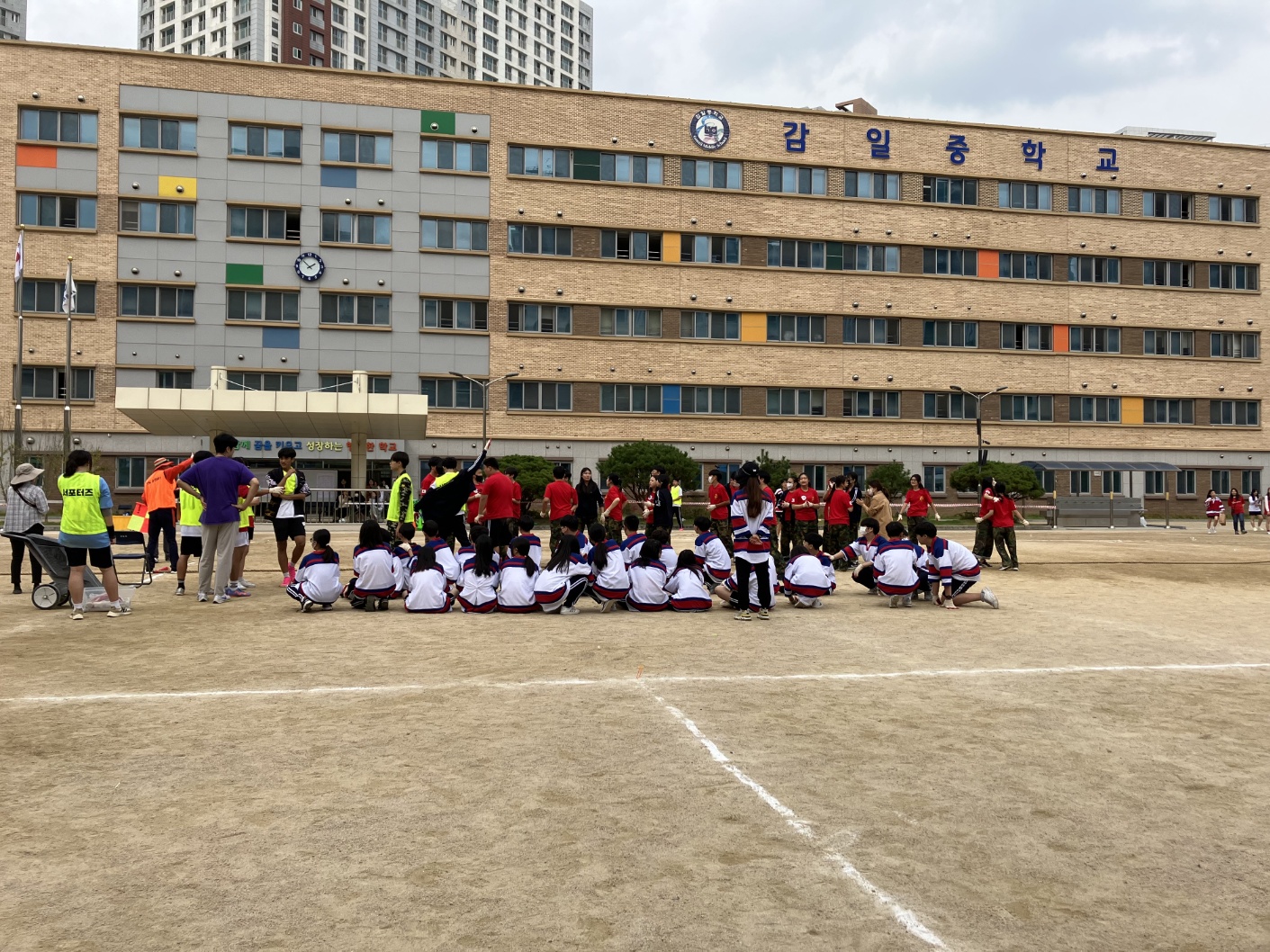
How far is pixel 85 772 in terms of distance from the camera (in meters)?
5.53

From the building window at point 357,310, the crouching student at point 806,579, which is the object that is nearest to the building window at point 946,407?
the building window at point 357,310

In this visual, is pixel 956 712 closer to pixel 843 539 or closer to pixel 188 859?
pixel 188 859

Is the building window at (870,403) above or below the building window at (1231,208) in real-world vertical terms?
below

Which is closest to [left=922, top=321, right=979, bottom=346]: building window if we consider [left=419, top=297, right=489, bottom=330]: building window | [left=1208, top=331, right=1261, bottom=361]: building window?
[left=1208, top=331, right=1261, bottom=361]: building window

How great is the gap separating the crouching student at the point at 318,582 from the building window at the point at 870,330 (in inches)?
1924

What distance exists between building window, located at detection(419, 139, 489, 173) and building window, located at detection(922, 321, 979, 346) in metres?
27.1

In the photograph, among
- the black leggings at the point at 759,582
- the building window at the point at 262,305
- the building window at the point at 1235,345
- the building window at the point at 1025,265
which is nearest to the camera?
the black leggings at the point at 759,582

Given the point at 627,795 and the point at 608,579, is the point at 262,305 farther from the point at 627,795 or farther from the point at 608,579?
the point at 627,795

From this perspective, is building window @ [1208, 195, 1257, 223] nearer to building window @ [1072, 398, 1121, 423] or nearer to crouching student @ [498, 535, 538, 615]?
building window @ [1072, 398, 1121, 423]

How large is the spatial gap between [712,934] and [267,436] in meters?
50.6

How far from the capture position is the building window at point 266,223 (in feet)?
171

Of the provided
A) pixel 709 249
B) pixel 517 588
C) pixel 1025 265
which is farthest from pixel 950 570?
pixel 1025 265

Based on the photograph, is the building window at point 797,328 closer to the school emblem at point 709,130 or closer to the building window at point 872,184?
the building window at point 872,184

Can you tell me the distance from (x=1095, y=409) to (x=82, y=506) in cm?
6060
